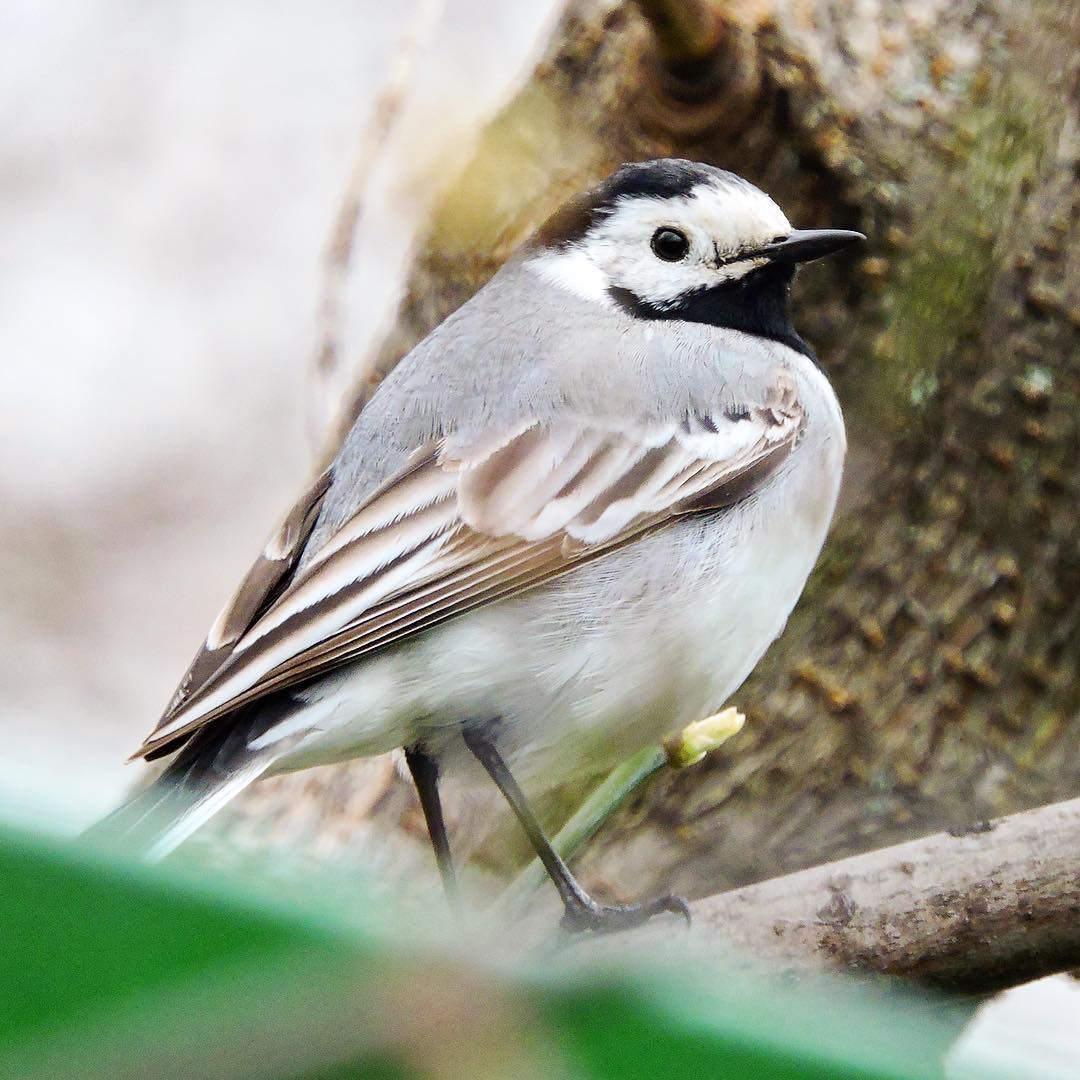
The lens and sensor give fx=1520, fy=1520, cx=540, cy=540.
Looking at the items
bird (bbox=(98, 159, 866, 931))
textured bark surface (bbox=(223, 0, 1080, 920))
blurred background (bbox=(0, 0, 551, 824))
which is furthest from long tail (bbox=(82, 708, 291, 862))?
blurred background (bbox=(0, 0, 551, 824))

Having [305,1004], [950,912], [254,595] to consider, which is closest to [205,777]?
[254,595]

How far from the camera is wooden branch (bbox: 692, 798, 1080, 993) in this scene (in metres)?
1.71

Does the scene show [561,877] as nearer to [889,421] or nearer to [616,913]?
[616,913]

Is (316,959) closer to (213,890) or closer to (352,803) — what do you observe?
(213,890)

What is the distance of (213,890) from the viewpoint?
583 mm

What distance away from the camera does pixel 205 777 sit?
203 centimetres

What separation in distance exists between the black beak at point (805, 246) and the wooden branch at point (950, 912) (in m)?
1.13

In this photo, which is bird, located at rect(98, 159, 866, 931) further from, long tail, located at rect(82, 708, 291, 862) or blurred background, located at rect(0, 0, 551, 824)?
blurred background, located at rect(0, 0, 551, 824)

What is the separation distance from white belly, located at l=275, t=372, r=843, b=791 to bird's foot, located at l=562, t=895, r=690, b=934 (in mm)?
242

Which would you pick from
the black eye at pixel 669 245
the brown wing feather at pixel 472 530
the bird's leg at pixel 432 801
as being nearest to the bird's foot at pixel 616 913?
the bird's leg at pixel 432 801

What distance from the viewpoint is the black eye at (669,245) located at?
2.66 metres

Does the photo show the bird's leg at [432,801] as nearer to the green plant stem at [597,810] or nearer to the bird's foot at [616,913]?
the bird's foot at [616,913]

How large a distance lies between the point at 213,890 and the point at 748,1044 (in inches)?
8.5

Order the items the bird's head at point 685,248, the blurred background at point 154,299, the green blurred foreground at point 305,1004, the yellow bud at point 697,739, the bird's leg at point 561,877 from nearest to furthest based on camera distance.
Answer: the green blurred foreground at point 305,1004
the yellow bud at point 697,739
the bird's leg at point 561,877
the bird's head at point 685,248
the blurred background at point 154,299
